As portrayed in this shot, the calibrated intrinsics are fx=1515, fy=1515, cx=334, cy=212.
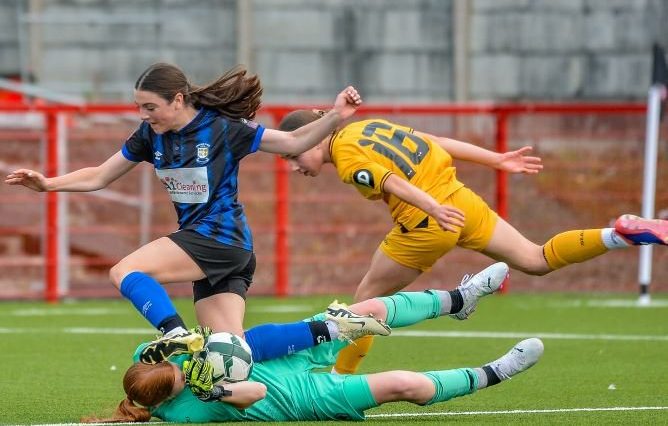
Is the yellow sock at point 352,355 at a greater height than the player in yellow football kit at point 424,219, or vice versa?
the player in yellow football kit at point 424,219

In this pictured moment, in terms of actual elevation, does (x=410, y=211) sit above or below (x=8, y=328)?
above

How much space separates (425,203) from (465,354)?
107 inches

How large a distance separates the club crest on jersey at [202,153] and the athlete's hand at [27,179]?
2.74 ft

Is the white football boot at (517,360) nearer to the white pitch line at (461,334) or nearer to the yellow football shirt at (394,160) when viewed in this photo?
the yellow football shirt at (394,160)

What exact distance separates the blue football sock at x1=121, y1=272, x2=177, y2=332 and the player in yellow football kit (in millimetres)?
1274

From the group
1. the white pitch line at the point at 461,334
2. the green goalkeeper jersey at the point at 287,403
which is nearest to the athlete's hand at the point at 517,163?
the green goalkeeper jersey at the point at 287,403

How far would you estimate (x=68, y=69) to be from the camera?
1728 centimetres

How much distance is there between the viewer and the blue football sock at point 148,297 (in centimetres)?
711

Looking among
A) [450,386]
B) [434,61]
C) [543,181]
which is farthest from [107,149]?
[450,386]

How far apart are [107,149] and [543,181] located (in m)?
4.98

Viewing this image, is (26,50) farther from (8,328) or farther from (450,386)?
(450,386)

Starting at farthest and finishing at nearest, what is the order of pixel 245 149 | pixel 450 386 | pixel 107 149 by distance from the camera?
pixel 107 149 → pixel 245 149 → pixel 450 386

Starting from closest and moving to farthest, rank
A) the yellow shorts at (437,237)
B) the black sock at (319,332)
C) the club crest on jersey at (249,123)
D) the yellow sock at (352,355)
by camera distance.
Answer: the black sock at (319,332) → the club crest on jersey at (249,123) → the yellow sock at (352,355) → the yellow shorts at (437,237)

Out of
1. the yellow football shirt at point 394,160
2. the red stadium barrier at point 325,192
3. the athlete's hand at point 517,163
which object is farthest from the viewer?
the red stadium barrier at point 325,192
